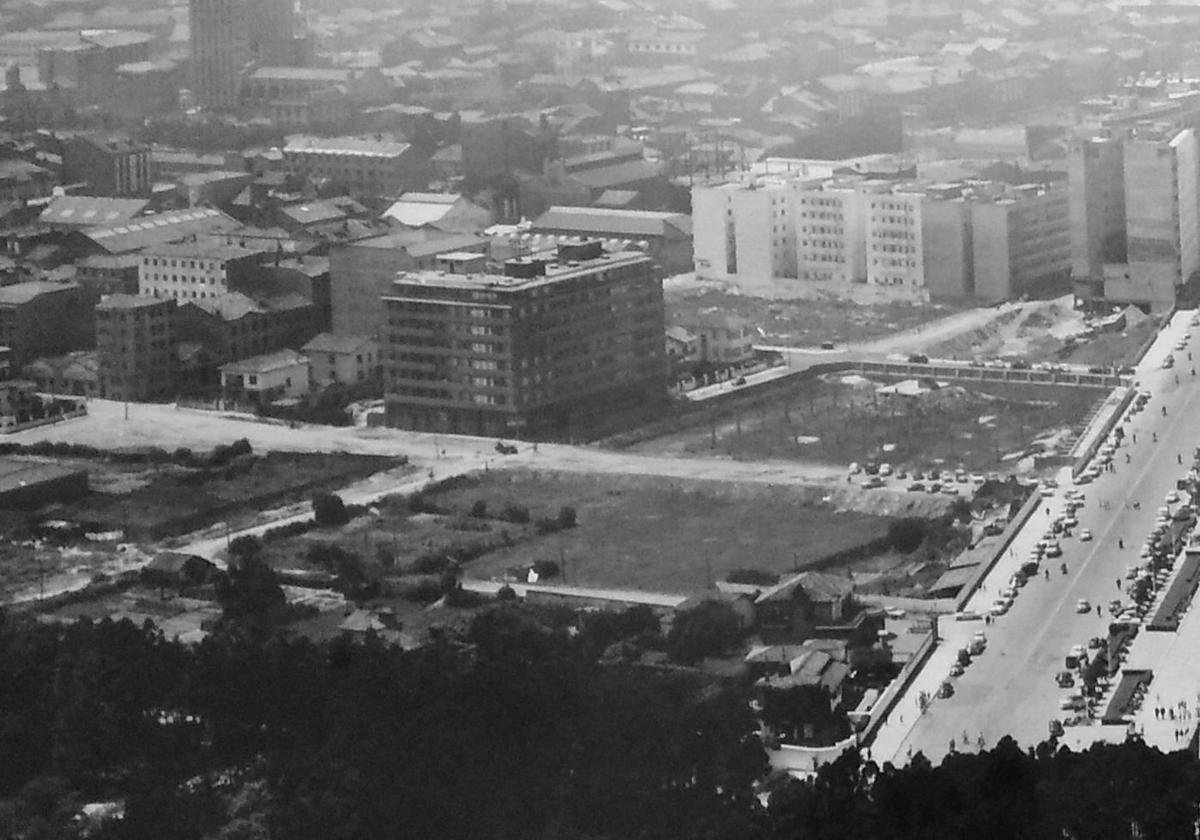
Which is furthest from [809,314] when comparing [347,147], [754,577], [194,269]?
[754,577]

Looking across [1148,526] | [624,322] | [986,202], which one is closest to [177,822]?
[1148,526]

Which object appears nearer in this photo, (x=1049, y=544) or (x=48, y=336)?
(x=1049, y=544)

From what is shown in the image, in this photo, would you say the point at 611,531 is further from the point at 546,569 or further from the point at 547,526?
the point at 546,569

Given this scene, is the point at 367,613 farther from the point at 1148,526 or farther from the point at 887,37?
the point at 887,37

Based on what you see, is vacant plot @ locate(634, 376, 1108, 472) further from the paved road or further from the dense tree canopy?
the dense tree canopy

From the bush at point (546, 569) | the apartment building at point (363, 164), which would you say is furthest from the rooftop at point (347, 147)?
the bush at point (546, 569)

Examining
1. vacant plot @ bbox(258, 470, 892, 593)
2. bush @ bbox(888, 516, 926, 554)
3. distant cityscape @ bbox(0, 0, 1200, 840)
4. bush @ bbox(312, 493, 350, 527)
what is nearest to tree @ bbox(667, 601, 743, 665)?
distant cityscape @ bbox(0, 0, 1200, 840)
